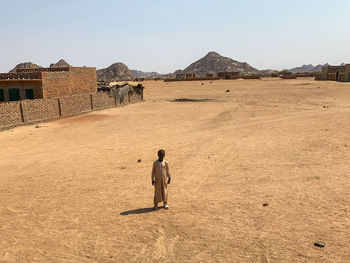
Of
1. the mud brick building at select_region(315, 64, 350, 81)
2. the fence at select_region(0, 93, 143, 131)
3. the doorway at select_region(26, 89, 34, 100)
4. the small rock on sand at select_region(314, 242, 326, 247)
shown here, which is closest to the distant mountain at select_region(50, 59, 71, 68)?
the mud brick building at select_region(315, 64, 350, 81)

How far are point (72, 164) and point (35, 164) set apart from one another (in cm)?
137

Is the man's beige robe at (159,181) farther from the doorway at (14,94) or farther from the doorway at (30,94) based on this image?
the doorway at (14,94)

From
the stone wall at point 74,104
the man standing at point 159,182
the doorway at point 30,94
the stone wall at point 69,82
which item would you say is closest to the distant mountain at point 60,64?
the stone wall at point 69,82

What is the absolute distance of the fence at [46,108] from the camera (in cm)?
1694

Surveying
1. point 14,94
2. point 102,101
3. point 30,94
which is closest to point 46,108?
point 30,94

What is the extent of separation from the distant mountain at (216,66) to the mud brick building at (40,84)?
471 feet

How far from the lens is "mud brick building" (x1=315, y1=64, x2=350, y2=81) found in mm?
49000

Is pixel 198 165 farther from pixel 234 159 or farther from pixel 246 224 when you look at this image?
pixel 246 224

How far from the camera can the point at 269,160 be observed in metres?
10.2

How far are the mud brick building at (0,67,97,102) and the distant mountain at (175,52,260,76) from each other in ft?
471

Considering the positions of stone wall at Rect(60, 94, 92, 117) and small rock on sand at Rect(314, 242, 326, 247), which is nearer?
small rock on sand at Rect(314, 242, 326, 247)

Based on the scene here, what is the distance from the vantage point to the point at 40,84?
2245cm

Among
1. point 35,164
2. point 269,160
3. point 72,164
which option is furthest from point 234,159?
point 35,164

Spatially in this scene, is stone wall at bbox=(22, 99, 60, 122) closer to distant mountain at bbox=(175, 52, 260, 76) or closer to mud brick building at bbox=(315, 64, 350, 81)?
mud brick building at bbox=(315, 64, 350, 81)
